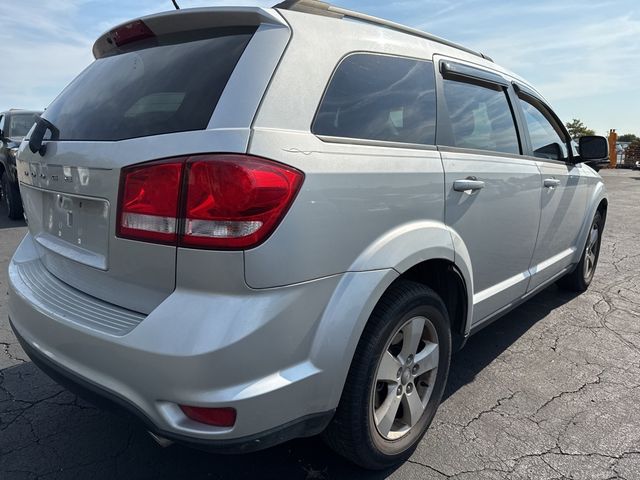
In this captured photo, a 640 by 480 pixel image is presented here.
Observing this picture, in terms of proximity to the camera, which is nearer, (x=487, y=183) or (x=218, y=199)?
(x=218, y=199)

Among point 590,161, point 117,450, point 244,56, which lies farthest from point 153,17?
point 590,161

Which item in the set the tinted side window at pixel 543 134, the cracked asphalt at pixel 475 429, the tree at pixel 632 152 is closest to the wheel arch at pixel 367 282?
the cracked asphalt at pixel 475 429

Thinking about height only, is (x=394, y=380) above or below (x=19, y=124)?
below

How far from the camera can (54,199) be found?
2143 millimetres

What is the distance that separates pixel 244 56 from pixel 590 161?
3373mm

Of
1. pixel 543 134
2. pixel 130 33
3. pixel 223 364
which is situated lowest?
pixel 223 364

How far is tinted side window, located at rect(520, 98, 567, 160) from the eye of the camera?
11.6 feet

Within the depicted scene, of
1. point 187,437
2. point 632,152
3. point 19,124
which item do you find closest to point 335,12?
point 187,437

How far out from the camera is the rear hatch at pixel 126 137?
1691mm

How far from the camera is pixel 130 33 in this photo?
87.3 inches

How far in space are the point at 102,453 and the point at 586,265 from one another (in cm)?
428

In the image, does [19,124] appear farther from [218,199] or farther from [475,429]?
[475,429]

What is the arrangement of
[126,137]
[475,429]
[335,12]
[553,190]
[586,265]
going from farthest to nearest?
1. [586,265]
2. [553,190]
3. [475,429]
4. [335,12]
5. [126,137]

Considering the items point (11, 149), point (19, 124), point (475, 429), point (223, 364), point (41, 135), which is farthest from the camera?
point (19, 124)
